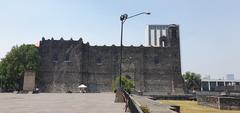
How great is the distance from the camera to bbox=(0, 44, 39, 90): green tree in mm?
60903

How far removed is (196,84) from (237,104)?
206 feet

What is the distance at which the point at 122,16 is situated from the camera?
994 inches

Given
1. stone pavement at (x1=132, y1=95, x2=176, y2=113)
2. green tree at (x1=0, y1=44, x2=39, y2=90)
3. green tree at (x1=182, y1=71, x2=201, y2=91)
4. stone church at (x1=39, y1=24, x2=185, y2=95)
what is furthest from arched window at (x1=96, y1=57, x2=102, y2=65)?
stone pavement at (x1=132, y1=95, x2=176, y2=113)

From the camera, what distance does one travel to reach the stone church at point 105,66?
6519cm

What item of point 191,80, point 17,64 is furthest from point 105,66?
point 191,80

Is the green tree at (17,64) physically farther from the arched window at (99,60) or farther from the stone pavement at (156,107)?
the stone pavement at (156,107)

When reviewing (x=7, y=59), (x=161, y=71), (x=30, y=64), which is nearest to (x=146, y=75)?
(x=161, y=71)

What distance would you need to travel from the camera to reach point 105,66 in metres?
67.1

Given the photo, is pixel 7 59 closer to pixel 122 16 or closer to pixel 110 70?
pixel 110 70

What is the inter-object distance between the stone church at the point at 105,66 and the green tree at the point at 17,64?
8.29 ft

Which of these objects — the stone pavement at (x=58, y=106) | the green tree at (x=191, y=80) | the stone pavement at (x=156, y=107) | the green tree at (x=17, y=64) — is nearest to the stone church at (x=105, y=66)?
the green tree at (x=17, y=64)

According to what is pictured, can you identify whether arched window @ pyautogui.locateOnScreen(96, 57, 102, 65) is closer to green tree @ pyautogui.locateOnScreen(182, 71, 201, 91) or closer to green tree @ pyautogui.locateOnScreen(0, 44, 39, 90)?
green tree @ pyautogui.locateOnScreen(0, 44, 39, 90)

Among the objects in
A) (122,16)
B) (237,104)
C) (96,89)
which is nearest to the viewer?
(122,16)

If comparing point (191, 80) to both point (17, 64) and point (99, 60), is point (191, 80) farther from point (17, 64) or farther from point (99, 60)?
point (17, 64)
